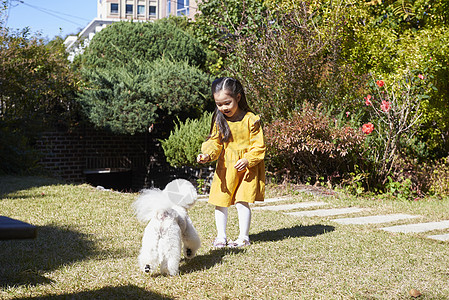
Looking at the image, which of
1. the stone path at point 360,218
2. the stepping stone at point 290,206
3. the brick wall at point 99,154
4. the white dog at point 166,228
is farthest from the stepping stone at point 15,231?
the brick wall at point 99,154

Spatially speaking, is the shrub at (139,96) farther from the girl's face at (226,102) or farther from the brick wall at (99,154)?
the girl's face at (226,102)

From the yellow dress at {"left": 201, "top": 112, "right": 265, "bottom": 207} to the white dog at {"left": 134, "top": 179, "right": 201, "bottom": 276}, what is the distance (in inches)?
31.3

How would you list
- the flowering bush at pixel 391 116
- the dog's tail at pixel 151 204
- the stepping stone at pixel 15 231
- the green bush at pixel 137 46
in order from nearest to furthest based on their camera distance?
1. the stepping stone at pixel 15 231
2. the dog's tail at pixel 151 204
3. the flowering bush at pixel 391 116
4. the green bush at pixel 137 46

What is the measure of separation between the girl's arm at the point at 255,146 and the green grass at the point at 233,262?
751mm

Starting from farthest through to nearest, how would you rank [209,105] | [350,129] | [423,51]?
[209,105], [423,51], [350,129]

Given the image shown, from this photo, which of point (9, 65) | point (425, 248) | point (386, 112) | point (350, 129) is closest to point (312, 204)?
point (350, 129)

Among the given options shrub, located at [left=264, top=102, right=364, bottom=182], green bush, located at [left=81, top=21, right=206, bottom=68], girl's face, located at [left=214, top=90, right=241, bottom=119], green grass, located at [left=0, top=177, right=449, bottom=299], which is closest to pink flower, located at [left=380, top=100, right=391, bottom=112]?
shrub, located at [left=264, top=102, right=364, bottom=182]

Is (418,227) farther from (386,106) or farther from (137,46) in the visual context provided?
(137,46)

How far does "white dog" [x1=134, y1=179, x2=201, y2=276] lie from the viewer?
3.15 m

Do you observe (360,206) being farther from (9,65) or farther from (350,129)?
(9,65)

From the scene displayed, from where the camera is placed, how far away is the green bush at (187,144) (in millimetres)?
8352

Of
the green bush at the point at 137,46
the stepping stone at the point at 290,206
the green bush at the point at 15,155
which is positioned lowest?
the stepping stone at the point at 290,206

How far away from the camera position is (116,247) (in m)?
4.08

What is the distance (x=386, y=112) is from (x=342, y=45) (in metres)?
1.99
